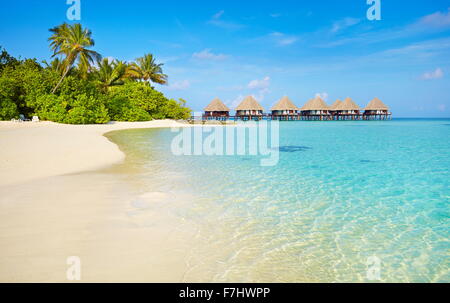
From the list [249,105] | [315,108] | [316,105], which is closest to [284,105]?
[315,108]

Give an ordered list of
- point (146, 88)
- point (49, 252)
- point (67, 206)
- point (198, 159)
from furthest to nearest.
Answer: point (146, 88) < point (198, 159) < point (67, 206) < point (49, 252)

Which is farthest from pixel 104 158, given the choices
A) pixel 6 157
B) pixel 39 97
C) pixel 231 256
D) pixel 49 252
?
pixel 39 97

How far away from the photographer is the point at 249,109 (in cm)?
4569

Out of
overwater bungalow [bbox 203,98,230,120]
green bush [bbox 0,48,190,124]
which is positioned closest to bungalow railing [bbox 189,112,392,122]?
overwater bungalow [bbox 203,98,230,120]

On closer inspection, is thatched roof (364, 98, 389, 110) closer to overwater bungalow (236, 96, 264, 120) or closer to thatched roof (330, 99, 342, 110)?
thatched roof (330, 99, 342, 110)

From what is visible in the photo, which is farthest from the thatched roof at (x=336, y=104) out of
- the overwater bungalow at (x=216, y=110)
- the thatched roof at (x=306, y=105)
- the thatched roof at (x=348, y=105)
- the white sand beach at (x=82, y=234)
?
the white sand beach at (x=82, y=234)

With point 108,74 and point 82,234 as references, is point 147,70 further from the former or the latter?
point 82,234

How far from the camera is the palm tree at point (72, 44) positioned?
23.9 m

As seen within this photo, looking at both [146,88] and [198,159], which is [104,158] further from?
[146,88]

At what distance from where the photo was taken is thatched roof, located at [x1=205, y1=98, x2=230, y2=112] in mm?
43375

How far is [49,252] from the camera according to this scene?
2.71 m

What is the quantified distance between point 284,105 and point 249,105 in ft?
24.2

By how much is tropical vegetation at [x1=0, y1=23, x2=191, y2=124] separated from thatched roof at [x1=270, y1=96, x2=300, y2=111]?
954 inches
